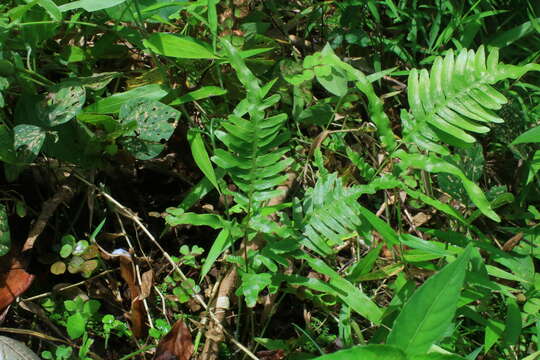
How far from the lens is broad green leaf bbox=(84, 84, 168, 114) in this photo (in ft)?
5.29

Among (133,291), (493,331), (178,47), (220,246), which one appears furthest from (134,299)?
(493,331)

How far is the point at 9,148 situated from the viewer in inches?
56.1

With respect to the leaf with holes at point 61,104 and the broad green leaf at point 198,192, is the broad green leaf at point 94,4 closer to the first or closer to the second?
the leaf with holes at point 61,104

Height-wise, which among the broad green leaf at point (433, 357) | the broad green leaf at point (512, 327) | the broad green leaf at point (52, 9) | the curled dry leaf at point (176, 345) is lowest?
the curled dry leaf at point (176, 345)

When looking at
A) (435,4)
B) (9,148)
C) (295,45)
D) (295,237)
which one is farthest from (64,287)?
(435,4)

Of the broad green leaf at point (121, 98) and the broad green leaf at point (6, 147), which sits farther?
the broad green leaf at point (121, 98)

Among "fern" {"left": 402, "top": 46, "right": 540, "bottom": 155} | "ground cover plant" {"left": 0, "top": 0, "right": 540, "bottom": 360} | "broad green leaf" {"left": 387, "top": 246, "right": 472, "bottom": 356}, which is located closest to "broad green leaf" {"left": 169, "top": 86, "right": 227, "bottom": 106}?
"ground cover plant" {"left": 0, "top": 0, "right": 540, "bottom": 360}

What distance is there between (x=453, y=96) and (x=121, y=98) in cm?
89

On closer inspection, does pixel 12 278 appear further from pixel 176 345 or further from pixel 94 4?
pixel 94 4

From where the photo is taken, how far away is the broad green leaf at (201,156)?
62.0 inches

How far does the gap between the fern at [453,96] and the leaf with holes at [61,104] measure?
33.1 inches

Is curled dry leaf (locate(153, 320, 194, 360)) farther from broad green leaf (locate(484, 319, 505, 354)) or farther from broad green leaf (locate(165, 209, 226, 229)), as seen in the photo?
broad green leaf (locate(484, 319, 505, 354))

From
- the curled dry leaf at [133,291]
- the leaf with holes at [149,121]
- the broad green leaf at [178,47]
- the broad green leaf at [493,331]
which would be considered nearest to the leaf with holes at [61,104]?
the leaf with holes at [149,121]

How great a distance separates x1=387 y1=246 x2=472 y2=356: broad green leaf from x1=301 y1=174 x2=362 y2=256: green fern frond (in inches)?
13.5
